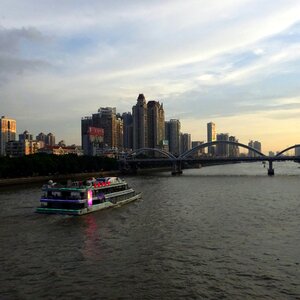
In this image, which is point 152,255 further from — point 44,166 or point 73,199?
point 44,166

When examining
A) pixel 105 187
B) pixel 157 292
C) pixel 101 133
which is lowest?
pixel 157 292

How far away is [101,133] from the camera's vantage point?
642ft

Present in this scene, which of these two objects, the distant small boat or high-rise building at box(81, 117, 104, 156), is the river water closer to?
the distant small boat

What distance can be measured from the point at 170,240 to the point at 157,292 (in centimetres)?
849

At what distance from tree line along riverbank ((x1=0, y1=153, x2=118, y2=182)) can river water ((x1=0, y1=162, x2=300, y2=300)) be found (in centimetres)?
4337

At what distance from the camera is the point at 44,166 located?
278 ft

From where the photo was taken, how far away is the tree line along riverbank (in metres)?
77.2

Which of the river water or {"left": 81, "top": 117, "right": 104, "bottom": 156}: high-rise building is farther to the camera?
{"left": 81, "top": 117, "right": 104, "bottom": 156}: high-rise building

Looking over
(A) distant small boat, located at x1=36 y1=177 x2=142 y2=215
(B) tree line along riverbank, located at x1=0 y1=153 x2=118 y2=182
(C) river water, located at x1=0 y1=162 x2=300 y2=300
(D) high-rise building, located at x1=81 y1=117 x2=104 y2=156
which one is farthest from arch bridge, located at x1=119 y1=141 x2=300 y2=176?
(C) river water, located at x1=0 y1=162 x2=300 y2=300

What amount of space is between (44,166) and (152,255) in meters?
66.9

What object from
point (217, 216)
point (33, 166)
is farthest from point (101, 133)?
point (217, 216)

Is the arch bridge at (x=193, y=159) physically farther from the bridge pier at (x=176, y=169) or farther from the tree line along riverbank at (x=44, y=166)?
the tree line along riverbank at (x=44, y=166)

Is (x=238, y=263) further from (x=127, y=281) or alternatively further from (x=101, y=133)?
(x=101, y=133)

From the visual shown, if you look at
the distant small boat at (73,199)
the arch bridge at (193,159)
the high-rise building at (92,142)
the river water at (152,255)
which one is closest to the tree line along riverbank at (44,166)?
the arch bridge at (193,159)
